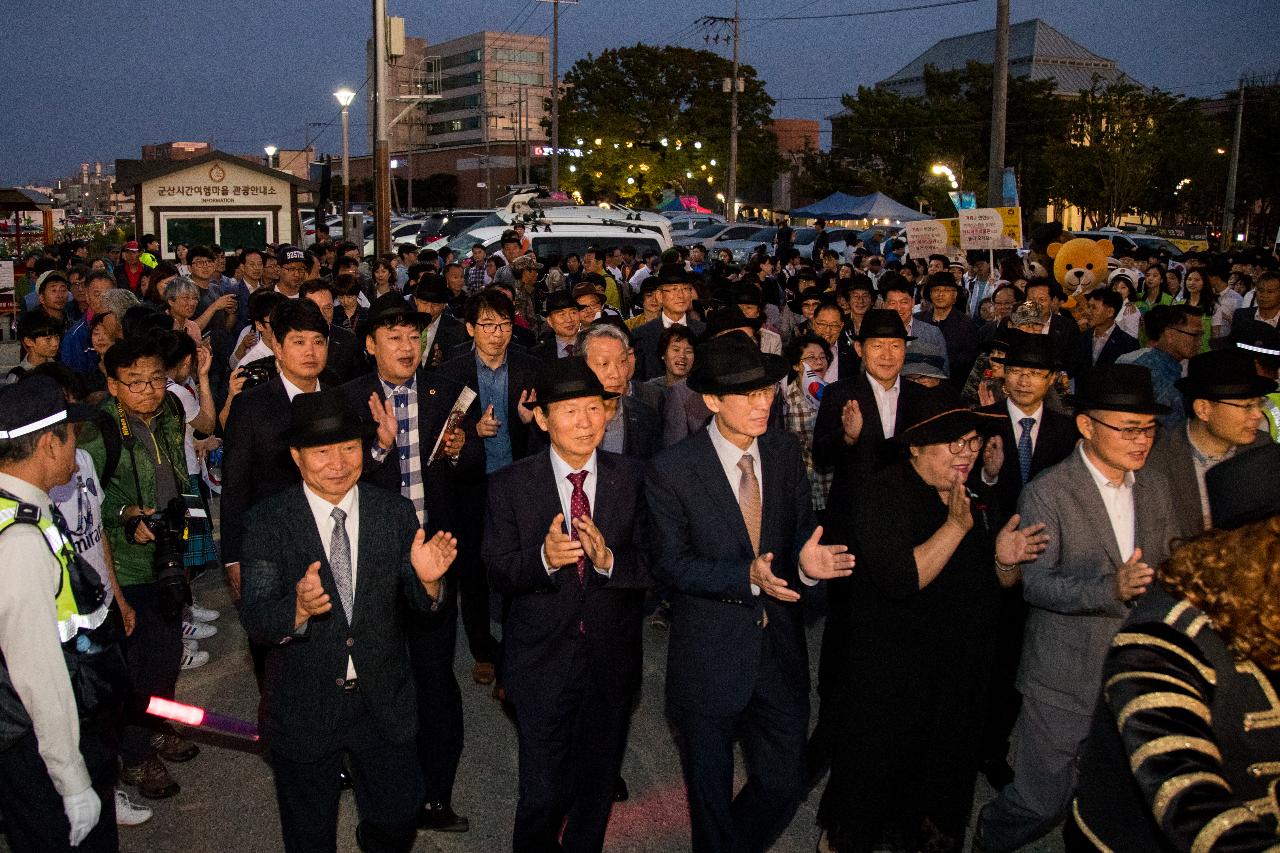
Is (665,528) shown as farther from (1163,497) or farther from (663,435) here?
(663,435)

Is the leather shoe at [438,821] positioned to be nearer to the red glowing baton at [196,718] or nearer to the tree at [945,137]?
the red glowing baton at [196,718]

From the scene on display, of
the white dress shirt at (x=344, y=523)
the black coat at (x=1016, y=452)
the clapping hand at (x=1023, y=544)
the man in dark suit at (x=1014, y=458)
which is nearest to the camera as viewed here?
the white dress shirt at (x=344, y=523)

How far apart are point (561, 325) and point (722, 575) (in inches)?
176

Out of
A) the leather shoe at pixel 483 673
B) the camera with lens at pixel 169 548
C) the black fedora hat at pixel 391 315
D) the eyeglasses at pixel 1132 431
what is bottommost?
the leather shoe at pixel 483 673

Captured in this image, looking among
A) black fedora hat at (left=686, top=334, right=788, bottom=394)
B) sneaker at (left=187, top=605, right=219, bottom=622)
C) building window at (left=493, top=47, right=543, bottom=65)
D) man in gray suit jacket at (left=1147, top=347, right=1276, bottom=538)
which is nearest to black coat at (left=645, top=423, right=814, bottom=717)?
black fedora hat at (left=686, top=334, right=788, bottom=394)

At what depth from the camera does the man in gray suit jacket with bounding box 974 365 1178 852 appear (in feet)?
13.9

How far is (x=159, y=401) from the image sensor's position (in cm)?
540

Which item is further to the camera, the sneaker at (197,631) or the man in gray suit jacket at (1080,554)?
the sneaker at (197,631)

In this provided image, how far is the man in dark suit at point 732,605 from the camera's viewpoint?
4.14 m

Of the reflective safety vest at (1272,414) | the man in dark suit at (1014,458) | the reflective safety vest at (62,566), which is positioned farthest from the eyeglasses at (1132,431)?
the reflective safety vest at (62,566)

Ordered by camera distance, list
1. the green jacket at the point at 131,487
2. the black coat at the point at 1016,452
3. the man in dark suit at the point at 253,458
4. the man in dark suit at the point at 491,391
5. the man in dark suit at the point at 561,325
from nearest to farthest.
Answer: the man in dark suit at the point at 253,458, the green jacket at the point at 131,487, the black coat at the point at 1016,452, the man in dark suit at the point at 491,391, the man in dark suit at the point at 561,325

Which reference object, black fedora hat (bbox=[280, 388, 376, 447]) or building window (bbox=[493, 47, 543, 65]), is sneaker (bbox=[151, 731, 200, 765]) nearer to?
black fedora hat (bbox=[280, 388, 376, 447])

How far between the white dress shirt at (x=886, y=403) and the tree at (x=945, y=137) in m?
51.1

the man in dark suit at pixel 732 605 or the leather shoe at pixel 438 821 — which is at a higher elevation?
the man in dark suit at pixel 732 605
